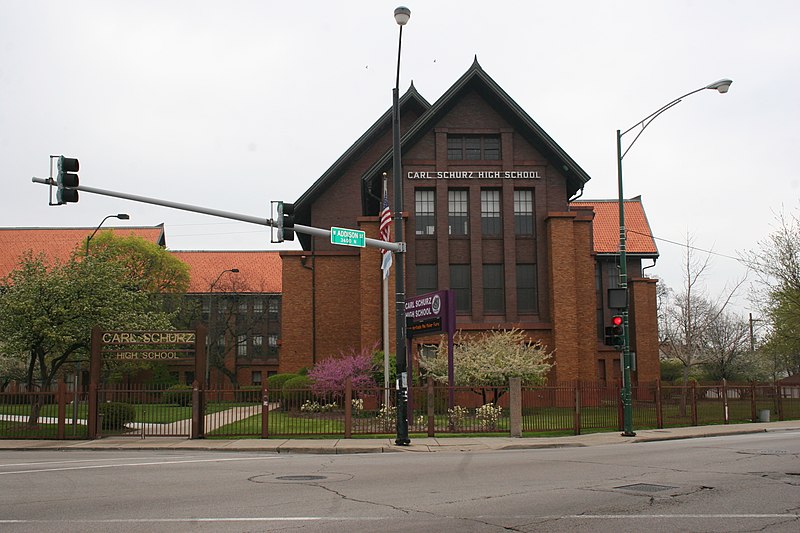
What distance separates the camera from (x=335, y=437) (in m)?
23.6

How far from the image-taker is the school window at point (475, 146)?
39594 millimetres

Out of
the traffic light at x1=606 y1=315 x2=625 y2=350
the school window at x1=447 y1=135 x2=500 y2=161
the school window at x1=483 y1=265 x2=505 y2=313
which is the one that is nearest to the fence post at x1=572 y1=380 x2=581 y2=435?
the traffic light at x1=606 y1=315 x2=625 y2=350

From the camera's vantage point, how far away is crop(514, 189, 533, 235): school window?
39.5 m

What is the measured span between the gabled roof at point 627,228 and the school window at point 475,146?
11724mm

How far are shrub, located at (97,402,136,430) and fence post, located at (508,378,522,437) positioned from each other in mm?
11932

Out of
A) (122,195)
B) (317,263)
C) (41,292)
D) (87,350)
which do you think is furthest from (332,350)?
(122,195)

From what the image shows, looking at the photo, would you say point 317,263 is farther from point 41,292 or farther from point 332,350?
point 41,292

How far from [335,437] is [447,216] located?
58.6ft

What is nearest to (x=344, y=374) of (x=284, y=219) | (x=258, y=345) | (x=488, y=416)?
(x=488, y=416)

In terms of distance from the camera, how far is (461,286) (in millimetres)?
39094

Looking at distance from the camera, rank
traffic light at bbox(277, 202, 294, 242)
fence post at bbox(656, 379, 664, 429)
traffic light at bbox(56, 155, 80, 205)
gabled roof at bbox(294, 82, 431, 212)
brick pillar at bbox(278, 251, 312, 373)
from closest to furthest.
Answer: traffic light at bbox(56, 155, 80, 205), traffic light at bbox(277, 202, 294, 242), fence post at bbox(656, 379, 664, 429), brick pillar at bbox(278, 251, 312, 373), gabled roof at bbox(294, 82, 431, 212)

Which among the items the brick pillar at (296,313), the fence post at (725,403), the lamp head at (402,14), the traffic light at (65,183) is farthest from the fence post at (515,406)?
the brick pillar at (296,313)

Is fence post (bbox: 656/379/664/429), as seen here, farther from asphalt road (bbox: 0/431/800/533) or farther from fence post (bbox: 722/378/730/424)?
asphalt road (bbox: 0/431/800/533)

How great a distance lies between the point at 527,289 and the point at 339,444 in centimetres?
1981
